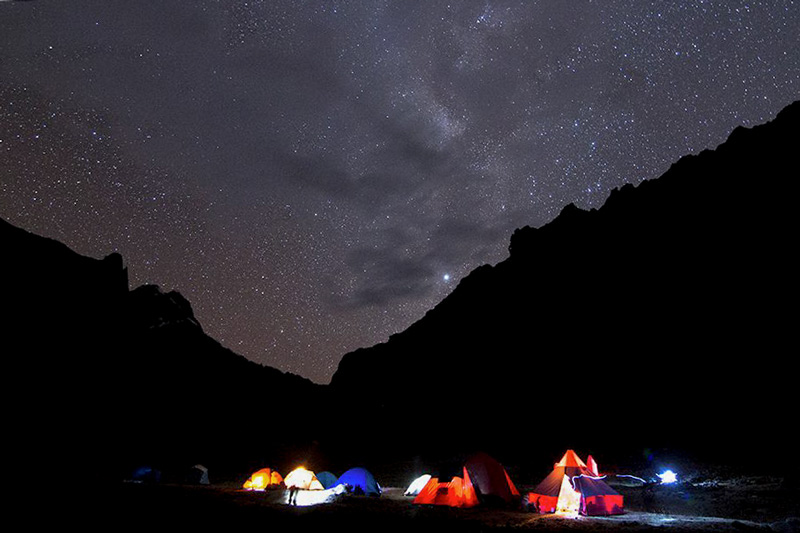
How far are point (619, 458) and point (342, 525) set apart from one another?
33.9 meters

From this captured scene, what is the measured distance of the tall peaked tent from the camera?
728 inches

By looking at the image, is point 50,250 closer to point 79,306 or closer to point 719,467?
point 79,306

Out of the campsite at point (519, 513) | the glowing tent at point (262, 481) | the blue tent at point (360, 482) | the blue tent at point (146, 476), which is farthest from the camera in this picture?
the blue tent at point (146, 476)

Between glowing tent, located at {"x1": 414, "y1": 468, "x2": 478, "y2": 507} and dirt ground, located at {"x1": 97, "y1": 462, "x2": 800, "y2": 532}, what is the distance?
0.72m

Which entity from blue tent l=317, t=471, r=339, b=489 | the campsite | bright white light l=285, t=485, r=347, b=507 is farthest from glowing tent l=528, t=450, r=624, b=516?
blue tent l=317, t=471, r=339, b=489

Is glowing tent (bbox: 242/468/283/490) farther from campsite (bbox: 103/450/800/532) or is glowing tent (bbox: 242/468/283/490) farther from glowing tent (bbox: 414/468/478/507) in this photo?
glowing tent (bbox: 414/468/478/507)

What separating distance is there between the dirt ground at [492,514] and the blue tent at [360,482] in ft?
11.4

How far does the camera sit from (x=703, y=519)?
14391 mm

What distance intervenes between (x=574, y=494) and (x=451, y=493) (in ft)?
17.9

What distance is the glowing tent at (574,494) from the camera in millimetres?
16172

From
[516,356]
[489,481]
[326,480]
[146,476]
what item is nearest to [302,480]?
[326,480]

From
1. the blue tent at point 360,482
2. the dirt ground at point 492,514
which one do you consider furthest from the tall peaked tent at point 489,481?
the blue tent at point 360,482

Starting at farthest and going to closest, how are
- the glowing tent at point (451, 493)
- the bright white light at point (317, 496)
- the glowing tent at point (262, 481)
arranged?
the glowing tent at point (262, 481)
the bright white light at point (317, 496)
the glowing tent at point (451, 493)

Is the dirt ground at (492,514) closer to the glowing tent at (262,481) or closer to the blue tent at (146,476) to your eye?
the glowing tent at (262,481)
